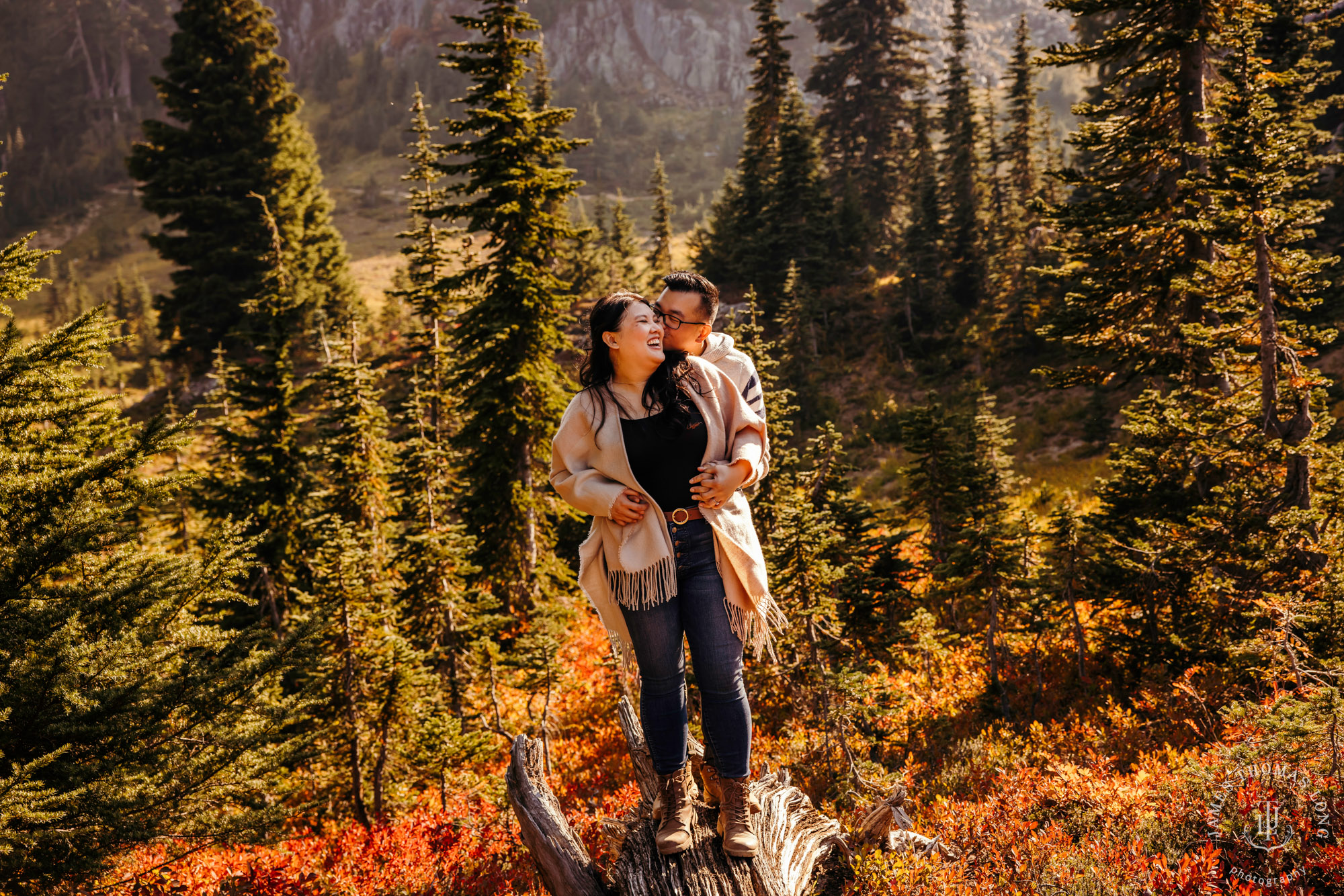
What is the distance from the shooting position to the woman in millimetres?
3836

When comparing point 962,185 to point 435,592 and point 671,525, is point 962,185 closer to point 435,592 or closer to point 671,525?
point 435,592

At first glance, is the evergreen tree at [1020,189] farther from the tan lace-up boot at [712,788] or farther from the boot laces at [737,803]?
the boot laces at [737,803]

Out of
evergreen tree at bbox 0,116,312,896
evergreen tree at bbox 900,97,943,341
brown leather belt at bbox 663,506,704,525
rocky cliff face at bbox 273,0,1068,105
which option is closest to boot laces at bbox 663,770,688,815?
brown leather belt at bbox 663,506,704,525

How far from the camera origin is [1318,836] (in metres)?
4.15

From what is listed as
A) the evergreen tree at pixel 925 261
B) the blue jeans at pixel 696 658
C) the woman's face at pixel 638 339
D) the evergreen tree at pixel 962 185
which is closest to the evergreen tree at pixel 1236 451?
the blue jeans at pixel 696 658

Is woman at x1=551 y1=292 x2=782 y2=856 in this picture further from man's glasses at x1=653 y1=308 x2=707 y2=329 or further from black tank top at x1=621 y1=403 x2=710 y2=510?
man's glasses at x1=653 y1=308 x2=707 y2=329

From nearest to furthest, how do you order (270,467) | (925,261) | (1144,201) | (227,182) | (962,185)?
1. (1144,201)
2. (270,467)
3. (925,261)
4. (962,185)
5. (227,182)

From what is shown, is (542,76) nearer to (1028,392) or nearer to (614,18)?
(1028,392)

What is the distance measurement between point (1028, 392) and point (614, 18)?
692 ft

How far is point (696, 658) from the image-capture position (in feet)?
12.9

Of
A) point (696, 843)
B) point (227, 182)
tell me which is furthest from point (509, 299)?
point (227, 182)

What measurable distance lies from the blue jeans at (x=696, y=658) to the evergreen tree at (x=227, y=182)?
123 ft

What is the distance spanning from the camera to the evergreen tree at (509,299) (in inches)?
556

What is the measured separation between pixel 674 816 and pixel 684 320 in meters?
3.03
